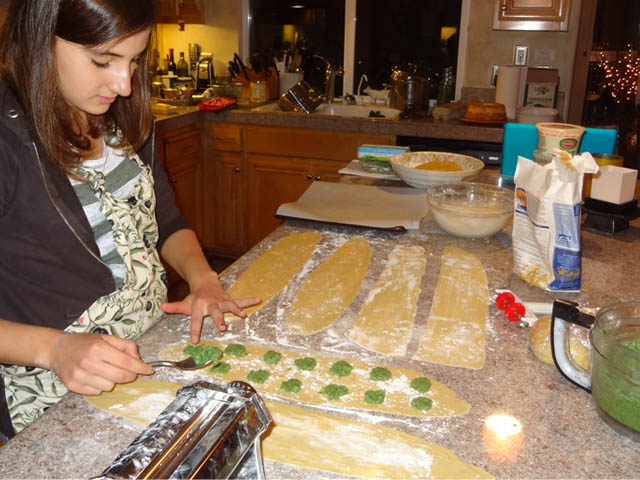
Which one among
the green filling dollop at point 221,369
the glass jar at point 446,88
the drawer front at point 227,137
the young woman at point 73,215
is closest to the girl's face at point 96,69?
the young woman at point 73,215

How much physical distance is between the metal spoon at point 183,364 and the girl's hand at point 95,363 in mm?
→ 30

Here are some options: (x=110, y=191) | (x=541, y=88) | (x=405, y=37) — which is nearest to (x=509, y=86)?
(x=541, y=88)

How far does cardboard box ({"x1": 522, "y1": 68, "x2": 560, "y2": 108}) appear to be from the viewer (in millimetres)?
2951

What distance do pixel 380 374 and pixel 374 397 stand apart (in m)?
0.06

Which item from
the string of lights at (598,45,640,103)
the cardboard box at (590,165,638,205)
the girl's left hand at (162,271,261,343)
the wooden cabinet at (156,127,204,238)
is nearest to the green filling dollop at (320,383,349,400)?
the girl's left hand at (162,271,261,343)

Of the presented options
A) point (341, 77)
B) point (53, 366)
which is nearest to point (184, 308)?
point (53, 366)

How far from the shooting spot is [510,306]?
1006 mm

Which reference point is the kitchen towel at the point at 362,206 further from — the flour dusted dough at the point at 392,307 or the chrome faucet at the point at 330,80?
the chrome faucet at the point at 330,80

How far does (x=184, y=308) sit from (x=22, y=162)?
0.35m

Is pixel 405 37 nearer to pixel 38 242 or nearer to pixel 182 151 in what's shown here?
pixel 182 151

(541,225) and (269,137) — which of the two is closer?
(541,225)

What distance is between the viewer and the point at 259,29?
11.7ft

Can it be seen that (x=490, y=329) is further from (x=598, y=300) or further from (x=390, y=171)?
(x=390, y=171)

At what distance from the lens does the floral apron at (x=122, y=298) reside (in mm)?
963
